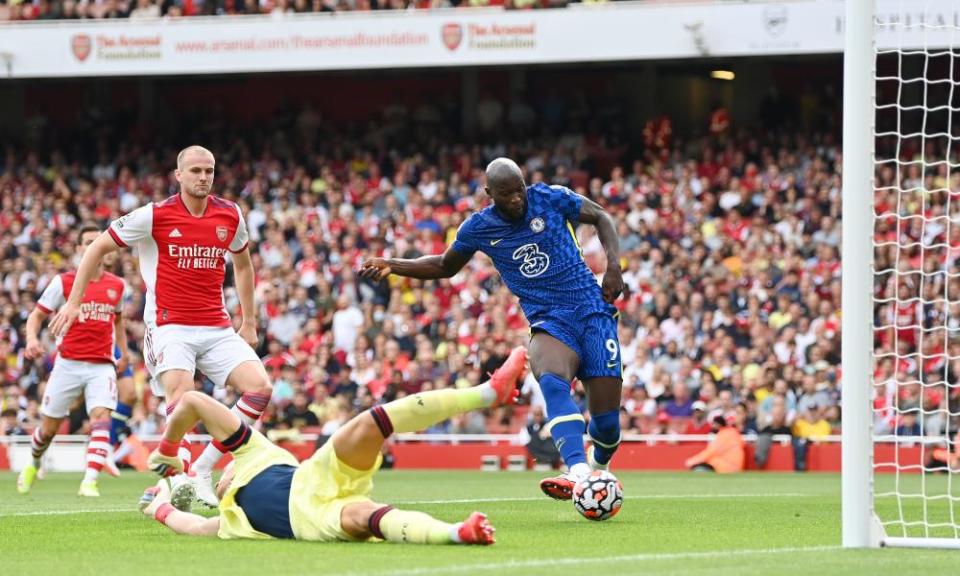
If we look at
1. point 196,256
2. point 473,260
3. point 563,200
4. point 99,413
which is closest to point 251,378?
point 196,256

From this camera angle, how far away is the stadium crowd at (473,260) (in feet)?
73.9

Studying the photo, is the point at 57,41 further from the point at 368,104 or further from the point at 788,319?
the point at 788,319

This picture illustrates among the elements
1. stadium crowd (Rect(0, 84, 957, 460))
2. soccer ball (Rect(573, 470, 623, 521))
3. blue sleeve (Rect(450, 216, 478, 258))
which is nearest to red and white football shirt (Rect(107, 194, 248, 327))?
blue sleeve (Rect(450, 216, 478, 258))

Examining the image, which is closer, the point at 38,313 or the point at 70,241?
the point at 38,313

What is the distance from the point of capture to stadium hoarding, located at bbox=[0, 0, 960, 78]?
26.2 metres

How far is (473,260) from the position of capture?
85.0ft

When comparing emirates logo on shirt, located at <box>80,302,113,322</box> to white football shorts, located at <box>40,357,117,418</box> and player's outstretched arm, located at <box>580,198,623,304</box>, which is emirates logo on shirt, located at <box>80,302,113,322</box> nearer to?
white football shorts, located at <box>40,357,117,418</box>

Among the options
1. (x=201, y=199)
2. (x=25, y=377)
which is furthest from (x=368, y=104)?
(x=201, y=199)

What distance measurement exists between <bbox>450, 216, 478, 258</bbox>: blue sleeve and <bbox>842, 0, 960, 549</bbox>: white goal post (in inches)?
103

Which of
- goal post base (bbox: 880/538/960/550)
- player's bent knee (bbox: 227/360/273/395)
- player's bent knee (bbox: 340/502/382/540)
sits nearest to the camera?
player's bent knee (bbox: 340/502/382/540)

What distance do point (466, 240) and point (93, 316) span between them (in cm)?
605

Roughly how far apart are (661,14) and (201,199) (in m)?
16.7

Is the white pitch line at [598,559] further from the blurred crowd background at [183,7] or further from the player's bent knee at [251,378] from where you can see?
the blurred crowd background at [183,7]

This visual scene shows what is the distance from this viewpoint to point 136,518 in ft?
35.9
